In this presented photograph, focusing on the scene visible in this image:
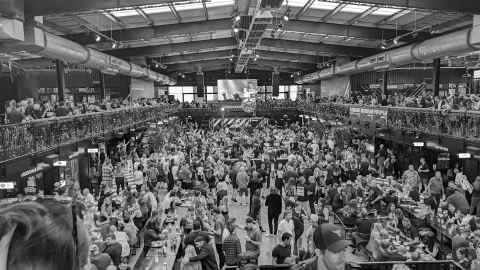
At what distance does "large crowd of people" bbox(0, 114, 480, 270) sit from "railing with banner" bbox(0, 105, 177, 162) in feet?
5.29

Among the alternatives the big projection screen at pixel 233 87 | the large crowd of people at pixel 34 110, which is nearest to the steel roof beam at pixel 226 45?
the large crowd of people at pixel 34 110

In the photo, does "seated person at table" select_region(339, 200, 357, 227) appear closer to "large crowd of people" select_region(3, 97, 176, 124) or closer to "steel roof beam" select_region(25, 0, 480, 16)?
"steel roof beam" select_region(25, 0, 480, 16)

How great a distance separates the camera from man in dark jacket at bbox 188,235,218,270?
25.0 ft

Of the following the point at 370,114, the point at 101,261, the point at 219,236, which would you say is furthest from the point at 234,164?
the point at 101,261

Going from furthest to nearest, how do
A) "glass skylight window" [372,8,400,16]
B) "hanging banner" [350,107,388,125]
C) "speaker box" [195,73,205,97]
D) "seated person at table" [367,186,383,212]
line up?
"speaker box" [195,73,205,97]
"hanging banner" [350,107,388,125]
"glass skylight window" [372,8,400,16]
"seated person at table" [367,186,383,212]

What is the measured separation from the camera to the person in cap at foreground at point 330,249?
229 centimetres

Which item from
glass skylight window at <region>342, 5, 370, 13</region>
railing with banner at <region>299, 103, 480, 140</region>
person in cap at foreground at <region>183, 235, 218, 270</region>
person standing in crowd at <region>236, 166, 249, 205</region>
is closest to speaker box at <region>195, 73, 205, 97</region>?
railing with banner at <region>299, 103, 480, 140</region>

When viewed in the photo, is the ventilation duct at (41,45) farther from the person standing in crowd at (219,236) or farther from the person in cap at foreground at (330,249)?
the person in cap at foreground at (330,249)

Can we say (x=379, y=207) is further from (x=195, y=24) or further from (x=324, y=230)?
(x=195, y=24)

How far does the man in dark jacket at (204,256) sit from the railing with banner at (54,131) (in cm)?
608

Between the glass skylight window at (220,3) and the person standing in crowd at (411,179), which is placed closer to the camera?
the person standing in crowd at (411,179)

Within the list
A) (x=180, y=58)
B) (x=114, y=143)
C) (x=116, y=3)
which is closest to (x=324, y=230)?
(x=116, y=3)

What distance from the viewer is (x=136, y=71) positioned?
28.5 meters

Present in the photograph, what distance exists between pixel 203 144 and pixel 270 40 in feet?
32.5
